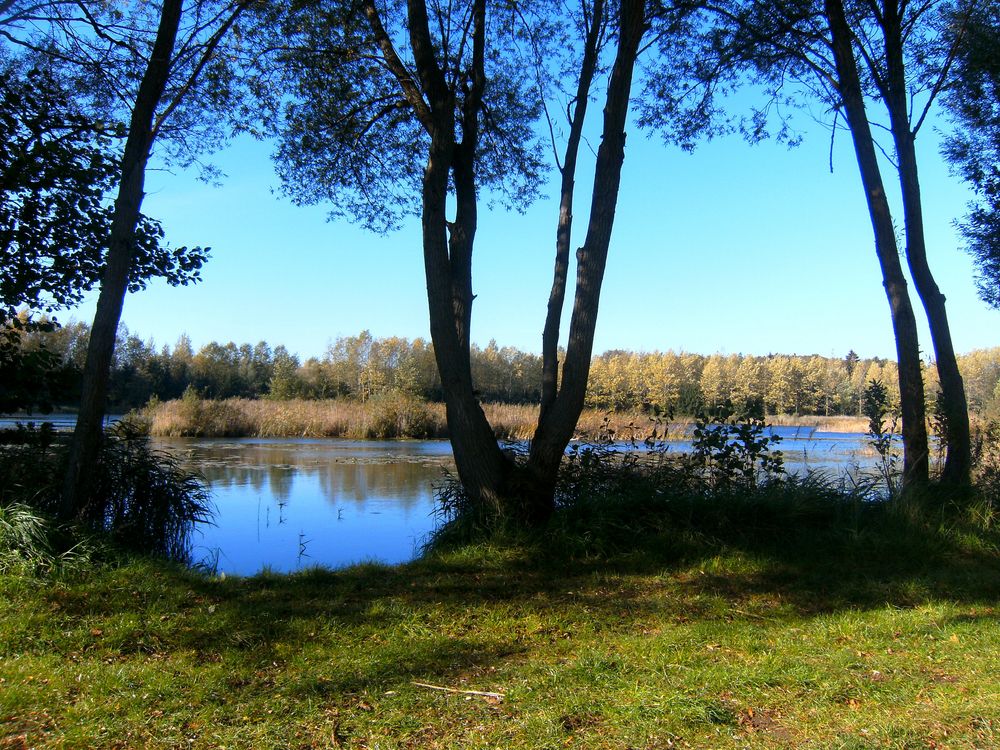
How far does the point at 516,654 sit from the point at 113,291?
4.29m

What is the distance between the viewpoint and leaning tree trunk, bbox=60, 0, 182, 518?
220 inches

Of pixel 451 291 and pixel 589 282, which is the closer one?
pixel 589 282

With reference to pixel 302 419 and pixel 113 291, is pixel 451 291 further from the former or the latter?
pixel 302 419

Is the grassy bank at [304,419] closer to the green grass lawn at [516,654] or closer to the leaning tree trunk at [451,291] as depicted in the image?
the leaning tree trunk at [451,291]

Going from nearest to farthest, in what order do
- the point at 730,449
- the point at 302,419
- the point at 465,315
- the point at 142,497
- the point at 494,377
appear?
→ the point at 465,315 → the point at 142,497 → the point at 730,449 → the point at 302,419 → the point at 494,377

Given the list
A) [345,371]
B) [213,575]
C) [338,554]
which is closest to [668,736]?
[213,575]

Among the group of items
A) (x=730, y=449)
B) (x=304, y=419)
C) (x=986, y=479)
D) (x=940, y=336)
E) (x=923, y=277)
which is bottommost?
(x=986, y=479)

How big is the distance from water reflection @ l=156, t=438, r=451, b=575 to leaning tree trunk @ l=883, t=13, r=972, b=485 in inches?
226

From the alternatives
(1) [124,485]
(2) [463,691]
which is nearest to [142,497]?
(1) [124,485]

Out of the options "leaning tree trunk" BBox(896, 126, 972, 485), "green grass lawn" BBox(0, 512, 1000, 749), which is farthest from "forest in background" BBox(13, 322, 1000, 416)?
"green grass lawn" BBox(0, 512, 1000, 749)

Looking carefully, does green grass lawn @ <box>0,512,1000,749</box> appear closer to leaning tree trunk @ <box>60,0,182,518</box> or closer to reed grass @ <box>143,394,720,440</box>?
leaning tree trunk @ <box>60,0,182,518</box>

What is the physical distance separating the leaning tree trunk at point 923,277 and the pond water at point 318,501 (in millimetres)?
1828

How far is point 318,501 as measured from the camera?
1097cm

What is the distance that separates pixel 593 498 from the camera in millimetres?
6684
